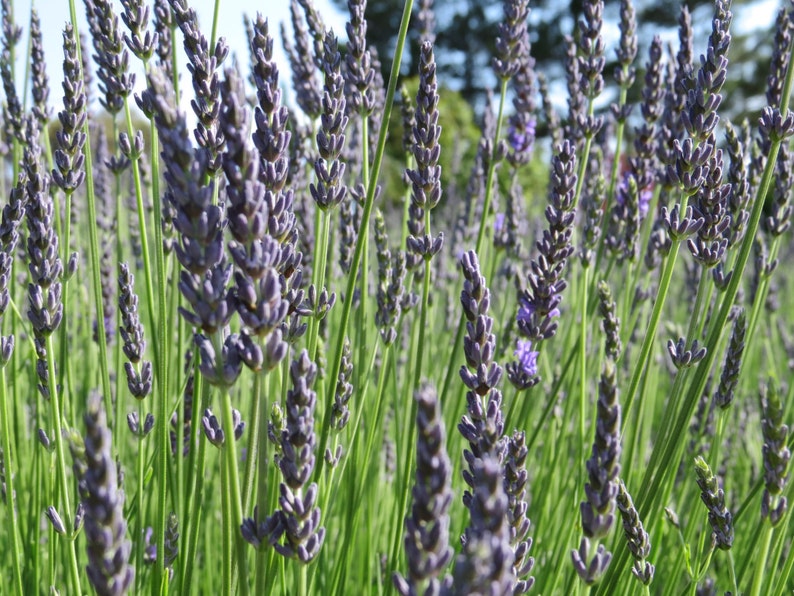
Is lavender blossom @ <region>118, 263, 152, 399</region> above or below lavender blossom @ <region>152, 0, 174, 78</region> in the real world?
below

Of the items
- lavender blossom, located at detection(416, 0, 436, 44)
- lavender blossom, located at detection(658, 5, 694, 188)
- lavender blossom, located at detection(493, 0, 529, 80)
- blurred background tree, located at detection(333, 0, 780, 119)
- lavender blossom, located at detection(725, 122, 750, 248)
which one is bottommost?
lavender blossom, located at detection(725, 122, 750, 248)

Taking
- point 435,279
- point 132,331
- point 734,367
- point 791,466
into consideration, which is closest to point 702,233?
point 734,367

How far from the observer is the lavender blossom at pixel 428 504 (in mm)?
695

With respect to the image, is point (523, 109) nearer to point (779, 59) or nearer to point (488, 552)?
point (779, 59)

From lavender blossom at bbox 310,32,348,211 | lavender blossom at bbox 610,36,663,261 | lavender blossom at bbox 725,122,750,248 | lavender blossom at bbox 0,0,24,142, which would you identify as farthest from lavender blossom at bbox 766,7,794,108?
lavender blossom at bbox 0,0,24,142

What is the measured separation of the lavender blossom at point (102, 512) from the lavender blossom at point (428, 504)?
0.28 m

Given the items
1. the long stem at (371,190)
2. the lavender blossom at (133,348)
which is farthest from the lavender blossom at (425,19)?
the lavender blossom at (133,348)

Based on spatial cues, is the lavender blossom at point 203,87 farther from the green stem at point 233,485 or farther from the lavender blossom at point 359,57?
the green stem at point 233,485

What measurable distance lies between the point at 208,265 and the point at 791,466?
145 centimetres

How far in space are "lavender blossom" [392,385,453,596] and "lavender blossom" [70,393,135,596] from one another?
0.92ft

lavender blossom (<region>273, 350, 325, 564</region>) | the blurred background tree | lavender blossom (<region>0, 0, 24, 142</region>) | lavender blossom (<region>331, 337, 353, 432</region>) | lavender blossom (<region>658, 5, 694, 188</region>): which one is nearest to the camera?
lavender blossom (<region>273, 350, 325, 564</region>)

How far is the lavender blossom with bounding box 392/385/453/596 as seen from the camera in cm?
69

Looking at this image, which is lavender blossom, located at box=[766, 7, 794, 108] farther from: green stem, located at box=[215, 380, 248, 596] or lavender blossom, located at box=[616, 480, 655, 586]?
green stem, located at box=[215, 380, 248, 596]

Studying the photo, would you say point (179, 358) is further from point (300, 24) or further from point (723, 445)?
point (723, 445)
